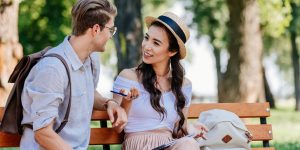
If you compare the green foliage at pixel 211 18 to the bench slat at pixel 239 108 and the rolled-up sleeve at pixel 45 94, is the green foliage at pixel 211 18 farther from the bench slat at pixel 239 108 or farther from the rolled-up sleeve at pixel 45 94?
the rolled-up sleeve at pixel 45 94

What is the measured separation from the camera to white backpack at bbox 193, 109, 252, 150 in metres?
5.28

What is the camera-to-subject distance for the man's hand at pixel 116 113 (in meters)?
4.99

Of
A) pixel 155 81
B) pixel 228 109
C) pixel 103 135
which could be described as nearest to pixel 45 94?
pixel 103 135

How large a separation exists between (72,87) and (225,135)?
1.28 meters

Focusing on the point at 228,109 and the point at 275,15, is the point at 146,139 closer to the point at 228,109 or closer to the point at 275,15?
the point at 228,109

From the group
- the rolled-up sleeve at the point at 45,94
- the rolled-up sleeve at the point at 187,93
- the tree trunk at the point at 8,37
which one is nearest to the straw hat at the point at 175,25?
the rolled-up sleeve at the point at 187,93

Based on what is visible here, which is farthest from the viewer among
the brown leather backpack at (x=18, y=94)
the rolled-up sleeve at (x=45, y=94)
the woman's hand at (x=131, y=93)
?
the woman's hand at (x=131, y=93)

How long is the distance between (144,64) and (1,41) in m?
8.12

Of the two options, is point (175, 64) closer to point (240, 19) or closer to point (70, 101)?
point (70, 101)

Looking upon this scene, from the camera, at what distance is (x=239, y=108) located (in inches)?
230

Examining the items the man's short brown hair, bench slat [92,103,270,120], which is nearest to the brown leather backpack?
the man's short brown hair

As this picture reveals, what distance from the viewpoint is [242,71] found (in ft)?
54.6

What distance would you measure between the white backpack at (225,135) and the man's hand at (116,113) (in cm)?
62

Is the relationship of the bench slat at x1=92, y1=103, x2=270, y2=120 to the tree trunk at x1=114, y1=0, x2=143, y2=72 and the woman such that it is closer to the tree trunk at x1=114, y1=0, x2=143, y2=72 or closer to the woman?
the woman
